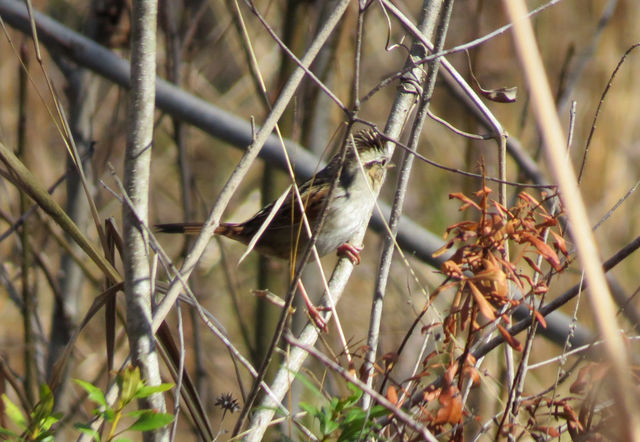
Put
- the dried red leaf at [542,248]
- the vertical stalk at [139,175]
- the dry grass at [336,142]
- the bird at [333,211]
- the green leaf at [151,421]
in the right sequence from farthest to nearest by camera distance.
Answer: the dry grass at [336,142] < the bird at [333,211] < the vertical stalk at [139,175] < the dried red leaf at [542,248] < the green leaf at [151,421]

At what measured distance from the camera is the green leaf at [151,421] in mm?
1107

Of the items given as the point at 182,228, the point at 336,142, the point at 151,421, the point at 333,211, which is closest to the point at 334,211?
the point at 333,211

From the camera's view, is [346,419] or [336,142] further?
[336,142]

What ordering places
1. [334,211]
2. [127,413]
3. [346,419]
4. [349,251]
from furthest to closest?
[334,211] < [349,251] < [346,419] < [127,413]

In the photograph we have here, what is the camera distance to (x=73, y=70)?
3191 millimetres

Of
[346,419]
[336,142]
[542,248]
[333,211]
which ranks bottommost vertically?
[346,419]

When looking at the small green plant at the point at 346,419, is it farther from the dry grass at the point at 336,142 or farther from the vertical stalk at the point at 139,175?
the dry grass at the point at 336,142

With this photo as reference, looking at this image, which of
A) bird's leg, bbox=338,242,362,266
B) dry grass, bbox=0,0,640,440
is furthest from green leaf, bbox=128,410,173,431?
dry grass, bbox=0,0,640,440

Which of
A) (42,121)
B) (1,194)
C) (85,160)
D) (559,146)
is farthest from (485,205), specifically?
(42,121)

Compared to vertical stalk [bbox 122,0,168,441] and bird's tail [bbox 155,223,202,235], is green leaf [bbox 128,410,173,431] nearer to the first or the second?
vertical stalk [bbox 122,0,168,441]

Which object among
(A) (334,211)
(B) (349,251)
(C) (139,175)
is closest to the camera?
(C) (139,175)

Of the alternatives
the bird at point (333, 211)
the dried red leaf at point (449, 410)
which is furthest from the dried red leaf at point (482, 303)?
the bird at point (333, 211)

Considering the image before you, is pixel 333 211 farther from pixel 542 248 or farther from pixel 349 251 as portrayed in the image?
pixel 542 248

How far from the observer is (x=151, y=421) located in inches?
44.3
